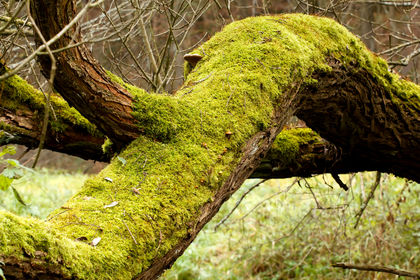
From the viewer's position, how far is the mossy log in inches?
61.4

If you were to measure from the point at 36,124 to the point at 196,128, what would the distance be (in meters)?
1.31

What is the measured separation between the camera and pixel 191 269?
5.91 m

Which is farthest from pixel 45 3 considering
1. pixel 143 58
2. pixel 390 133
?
pixel 143 58

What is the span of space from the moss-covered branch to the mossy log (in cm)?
86

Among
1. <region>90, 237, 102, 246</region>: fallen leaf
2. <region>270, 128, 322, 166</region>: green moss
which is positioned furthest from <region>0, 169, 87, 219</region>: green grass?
<region>90, 237, 102, 246</region>: fallen leaf

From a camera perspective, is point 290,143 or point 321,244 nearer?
point 290,143

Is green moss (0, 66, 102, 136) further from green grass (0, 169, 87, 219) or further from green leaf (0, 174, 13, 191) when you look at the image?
green grass (0, 169, 87, 219)

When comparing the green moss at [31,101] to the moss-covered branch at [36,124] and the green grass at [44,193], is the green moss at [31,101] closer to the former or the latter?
the moss-covered branch at [36,124]

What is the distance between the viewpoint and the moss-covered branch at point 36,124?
272 centimetres

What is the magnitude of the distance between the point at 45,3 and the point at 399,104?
2.92 m

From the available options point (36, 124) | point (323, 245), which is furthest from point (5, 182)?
point (323, 245)

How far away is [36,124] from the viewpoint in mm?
2816

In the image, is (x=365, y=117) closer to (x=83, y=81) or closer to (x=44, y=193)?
(x=83, y=81)

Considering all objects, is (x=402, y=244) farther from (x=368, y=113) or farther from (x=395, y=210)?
(x=368, y=113)
